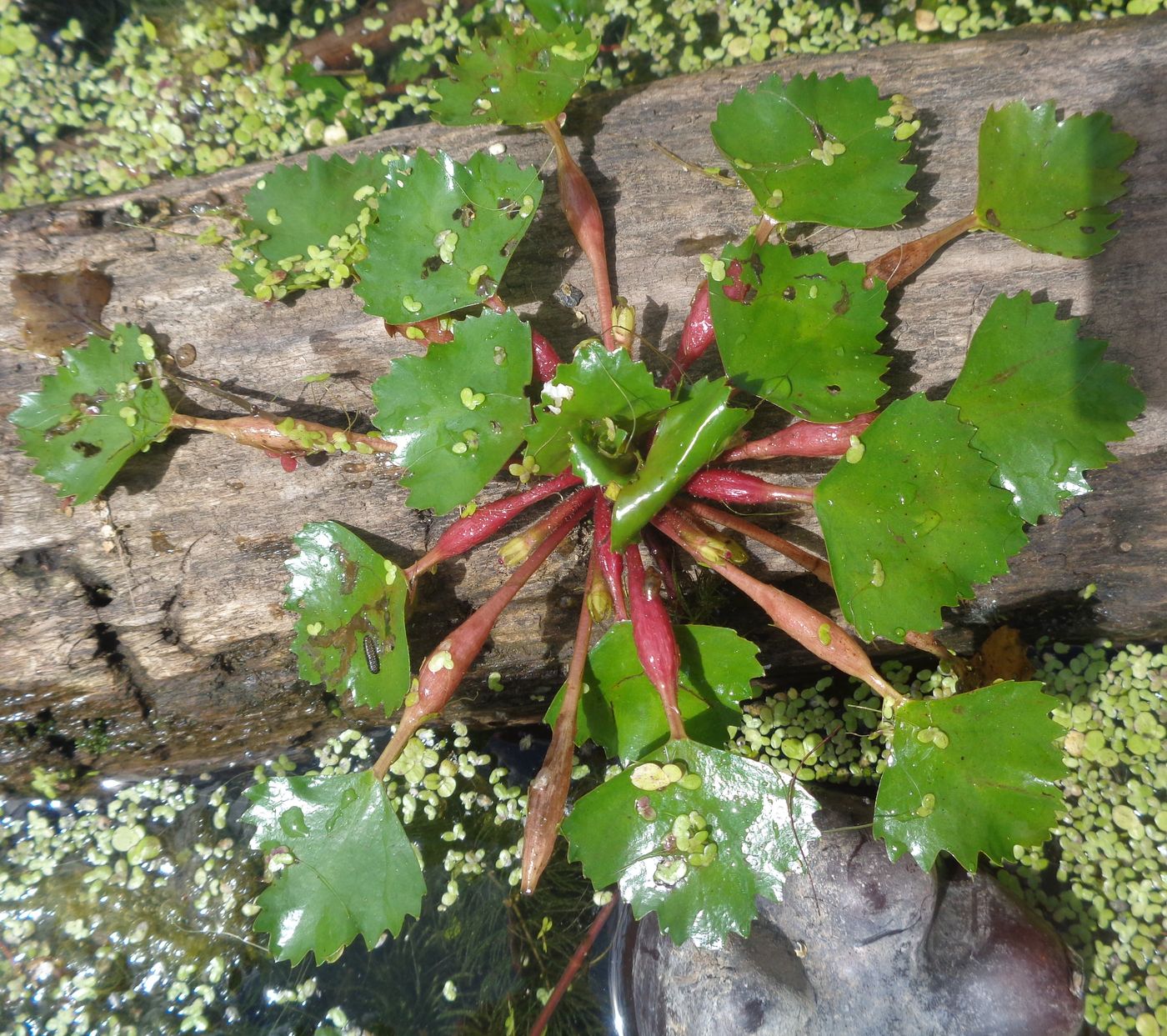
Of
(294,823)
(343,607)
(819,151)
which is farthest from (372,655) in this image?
(819,151)

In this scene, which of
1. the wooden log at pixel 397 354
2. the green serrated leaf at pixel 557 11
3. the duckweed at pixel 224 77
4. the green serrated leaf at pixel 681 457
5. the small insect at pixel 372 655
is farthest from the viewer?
the duckweed at pixel 224 77

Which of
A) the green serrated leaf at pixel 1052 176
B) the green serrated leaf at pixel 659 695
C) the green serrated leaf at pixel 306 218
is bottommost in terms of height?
the green serrated leaf at pixel 659 695

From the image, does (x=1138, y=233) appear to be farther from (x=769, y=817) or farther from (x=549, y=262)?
(x=769, y=817)

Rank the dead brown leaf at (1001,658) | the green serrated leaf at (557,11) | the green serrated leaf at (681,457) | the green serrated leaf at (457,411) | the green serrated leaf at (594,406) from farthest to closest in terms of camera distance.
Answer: the dead brown leaf at (1001,658), the green serrated leaf at (557,11), the green serrated leaf at (457,411), the green serrated leaf at (594,406), the green serrated leaf at (681,457)

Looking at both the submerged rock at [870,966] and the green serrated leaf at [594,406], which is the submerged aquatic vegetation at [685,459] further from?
the submerged rock at [870,966]

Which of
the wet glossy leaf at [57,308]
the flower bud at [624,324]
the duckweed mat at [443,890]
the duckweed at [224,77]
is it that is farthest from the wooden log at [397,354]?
the duckweed at [224,77]

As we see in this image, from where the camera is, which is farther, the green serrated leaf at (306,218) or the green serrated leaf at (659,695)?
the green serrated leaf at (306,218)

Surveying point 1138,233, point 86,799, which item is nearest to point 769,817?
point 1138,233

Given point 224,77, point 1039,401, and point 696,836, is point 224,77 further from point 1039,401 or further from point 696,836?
point 696,836
